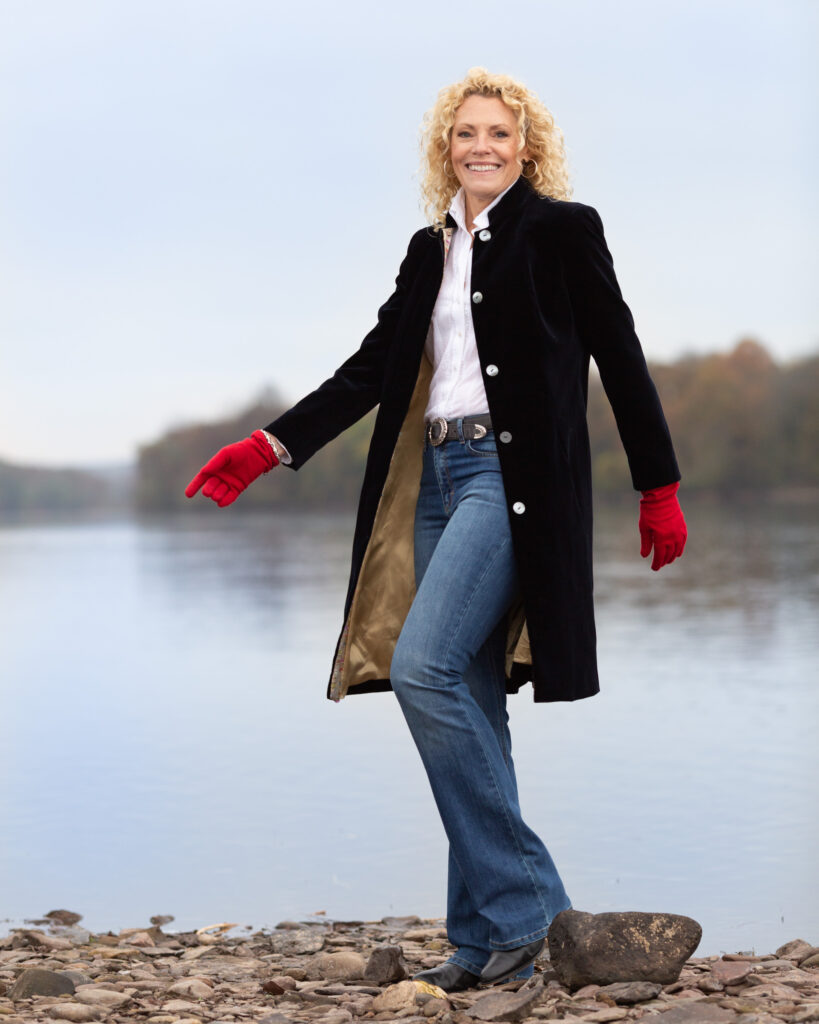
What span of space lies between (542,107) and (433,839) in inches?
90.8

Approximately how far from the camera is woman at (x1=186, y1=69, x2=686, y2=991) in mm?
3059

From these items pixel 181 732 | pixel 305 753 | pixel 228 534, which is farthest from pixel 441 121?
pixel 228 534

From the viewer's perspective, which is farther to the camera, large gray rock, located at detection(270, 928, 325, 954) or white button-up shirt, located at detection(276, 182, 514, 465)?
large gray rock, located at detection(270, 928, 325, 954)

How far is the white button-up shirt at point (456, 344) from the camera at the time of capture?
3188 millimetres

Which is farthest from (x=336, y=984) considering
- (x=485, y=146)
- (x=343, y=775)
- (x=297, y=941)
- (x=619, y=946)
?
(x=343, y=775)

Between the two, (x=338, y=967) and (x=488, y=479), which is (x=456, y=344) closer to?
(x=488, y=479)

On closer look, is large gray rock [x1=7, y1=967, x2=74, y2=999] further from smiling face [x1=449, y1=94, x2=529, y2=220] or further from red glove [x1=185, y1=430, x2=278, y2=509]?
smiling face [x1=449, y1=94, x2=529, y2=220]

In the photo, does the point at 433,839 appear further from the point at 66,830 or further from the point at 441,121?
the point at 441,121

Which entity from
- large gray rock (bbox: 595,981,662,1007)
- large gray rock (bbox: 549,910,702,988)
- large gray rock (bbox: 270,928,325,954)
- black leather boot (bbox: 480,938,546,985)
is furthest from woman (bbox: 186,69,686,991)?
large gray rock (bbox: 270,928,325,954)

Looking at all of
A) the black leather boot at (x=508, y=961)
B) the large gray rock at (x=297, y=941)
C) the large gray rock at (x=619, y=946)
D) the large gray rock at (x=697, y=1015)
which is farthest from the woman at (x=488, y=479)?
the large gray rock at (x=297, y=941)

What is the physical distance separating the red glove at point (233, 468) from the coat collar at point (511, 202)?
0.71m

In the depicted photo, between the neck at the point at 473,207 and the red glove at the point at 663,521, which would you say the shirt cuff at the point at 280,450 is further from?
the red glove at the point at 663,521

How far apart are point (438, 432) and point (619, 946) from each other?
3.60 ft

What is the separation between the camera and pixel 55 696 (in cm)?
781
